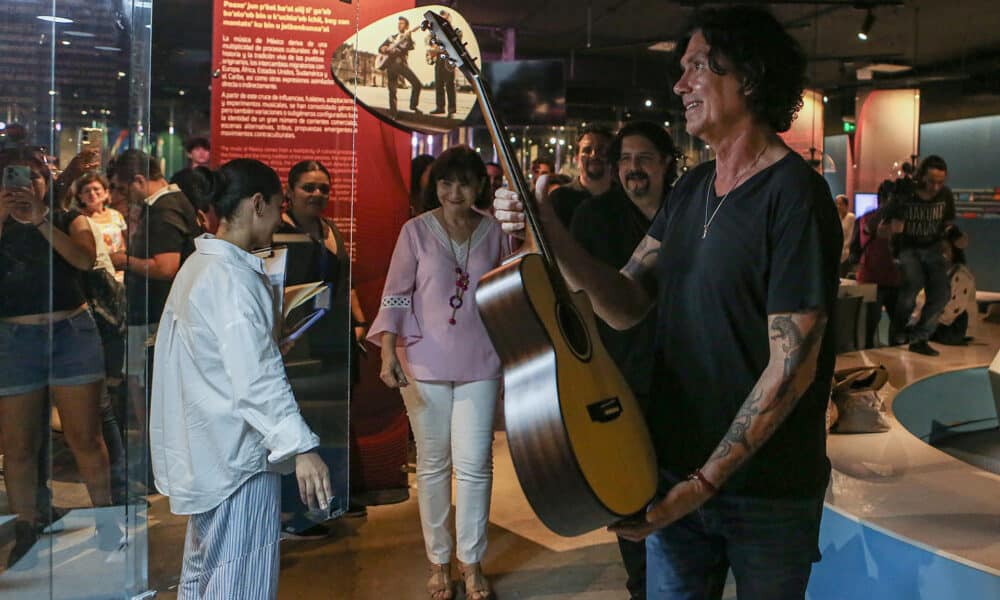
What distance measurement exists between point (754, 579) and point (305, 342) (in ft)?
6.28

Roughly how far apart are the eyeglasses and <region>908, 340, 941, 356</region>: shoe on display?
→ 501 centimetres

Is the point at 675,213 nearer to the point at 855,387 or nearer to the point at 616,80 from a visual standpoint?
the point at 855,387

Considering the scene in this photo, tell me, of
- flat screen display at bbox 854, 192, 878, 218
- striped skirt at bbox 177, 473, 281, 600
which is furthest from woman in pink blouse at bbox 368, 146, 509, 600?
flat screen display at bbox 854, 192, 878, 218

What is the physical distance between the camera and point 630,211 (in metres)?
2.99

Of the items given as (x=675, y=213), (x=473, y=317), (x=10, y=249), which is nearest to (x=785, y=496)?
(x=675, y=213)

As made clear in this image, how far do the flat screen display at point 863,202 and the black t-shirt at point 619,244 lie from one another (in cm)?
882

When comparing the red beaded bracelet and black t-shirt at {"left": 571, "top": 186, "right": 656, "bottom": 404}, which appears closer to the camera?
the red beaded bracelet

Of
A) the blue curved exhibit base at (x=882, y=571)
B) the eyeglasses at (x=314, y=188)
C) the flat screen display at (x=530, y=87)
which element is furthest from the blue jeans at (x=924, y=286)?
the eyeglasses at (x=314, y=188)

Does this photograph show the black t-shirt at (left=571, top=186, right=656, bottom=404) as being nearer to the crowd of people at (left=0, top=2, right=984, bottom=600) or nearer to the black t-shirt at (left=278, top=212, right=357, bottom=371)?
the crowd of people at (left=0, top=2, right=984, bottom=600)

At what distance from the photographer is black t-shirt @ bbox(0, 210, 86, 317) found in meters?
2.48

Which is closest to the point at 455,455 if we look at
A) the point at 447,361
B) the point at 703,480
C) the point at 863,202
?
the point at 447,361

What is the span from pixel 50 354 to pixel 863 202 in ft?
33.5

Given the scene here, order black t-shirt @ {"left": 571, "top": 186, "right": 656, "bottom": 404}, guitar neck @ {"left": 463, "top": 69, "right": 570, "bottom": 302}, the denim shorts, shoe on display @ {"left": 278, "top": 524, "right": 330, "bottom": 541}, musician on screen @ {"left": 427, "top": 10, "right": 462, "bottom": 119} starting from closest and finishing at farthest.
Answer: guitar neck @ {"left": 463, "top": 69, "right": 570, "bottom": 302}, the denim shorts, black t-shirt @ {"left": 571, "top": 186, "right": 656, "bottom": 404}, shoe on display @ {"left": 278, "top": 524, "right": 330, "bottom": 541}, musician on screen @ {"left": 427, "top": 10, "right": 462, "bottom": 119}

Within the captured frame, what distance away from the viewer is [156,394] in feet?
7.40
